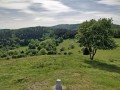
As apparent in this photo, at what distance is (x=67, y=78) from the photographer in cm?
3753

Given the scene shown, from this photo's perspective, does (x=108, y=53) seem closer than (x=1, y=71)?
No

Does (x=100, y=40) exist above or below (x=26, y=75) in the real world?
above

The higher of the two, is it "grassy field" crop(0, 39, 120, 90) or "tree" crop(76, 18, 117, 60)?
"tree" crop(76, 18, 117, 60)

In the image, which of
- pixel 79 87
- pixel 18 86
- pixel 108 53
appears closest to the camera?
pixel 79 87

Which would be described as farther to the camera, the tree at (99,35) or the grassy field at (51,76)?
the tree at (99,35)

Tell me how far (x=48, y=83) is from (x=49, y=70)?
28.7ft

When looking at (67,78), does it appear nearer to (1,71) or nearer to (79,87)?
(79,87)

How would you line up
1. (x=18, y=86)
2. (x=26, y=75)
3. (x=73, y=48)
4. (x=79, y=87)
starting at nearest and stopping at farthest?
(x=79, y=87)
(x=18, y=86)
(x=26, y=75)
(x=73, y=48)

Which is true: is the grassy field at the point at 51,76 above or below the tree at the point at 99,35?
below

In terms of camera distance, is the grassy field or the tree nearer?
the grassy field

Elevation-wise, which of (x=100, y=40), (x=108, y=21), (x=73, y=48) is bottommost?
(x=73, y=48)

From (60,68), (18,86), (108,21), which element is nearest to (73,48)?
(108,21)

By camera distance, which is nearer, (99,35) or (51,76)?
(51,76)

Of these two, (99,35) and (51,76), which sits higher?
(99,35)
